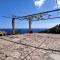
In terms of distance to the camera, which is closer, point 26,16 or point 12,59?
point 12,59

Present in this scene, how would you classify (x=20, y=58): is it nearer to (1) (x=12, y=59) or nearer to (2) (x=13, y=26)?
(1) (x=12, y=59)

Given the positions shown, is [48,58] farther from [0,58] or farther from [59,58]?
[0,58]

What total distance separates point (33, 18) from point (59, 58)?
10.4 meters

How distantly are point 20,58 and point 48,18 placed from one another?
1052 cm

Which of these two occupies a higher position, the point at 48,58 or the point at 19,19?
the point at 19,19

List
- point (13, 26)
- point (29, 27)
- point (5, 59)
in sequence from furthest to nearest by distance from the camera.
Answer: point (29, 27) < point (13, 26) < point (5, 59)

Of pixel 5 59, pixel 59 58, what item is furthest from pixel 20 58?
pixel 59 58

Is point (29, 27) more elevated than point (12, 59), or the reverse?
point (29, 27)

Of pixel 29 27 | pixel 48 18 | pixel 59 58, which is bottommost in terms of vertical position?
pixel 59 58

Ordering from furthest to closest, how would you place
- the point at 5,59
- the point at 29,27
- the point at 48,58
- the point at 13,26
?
the point at 29,27
the point at 13,26
the point at 48,58
the point at 5,59

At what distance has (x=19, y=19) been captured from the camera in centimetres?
1426

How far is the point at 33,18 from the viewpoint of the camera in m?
14.3

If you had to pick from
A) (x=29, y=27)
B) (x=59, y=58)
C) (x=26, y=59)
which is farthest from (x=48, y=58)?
(x=29, y=27)

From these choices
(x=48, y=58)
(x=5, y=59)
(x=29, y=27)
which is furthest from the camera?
(x=29, y=27)
